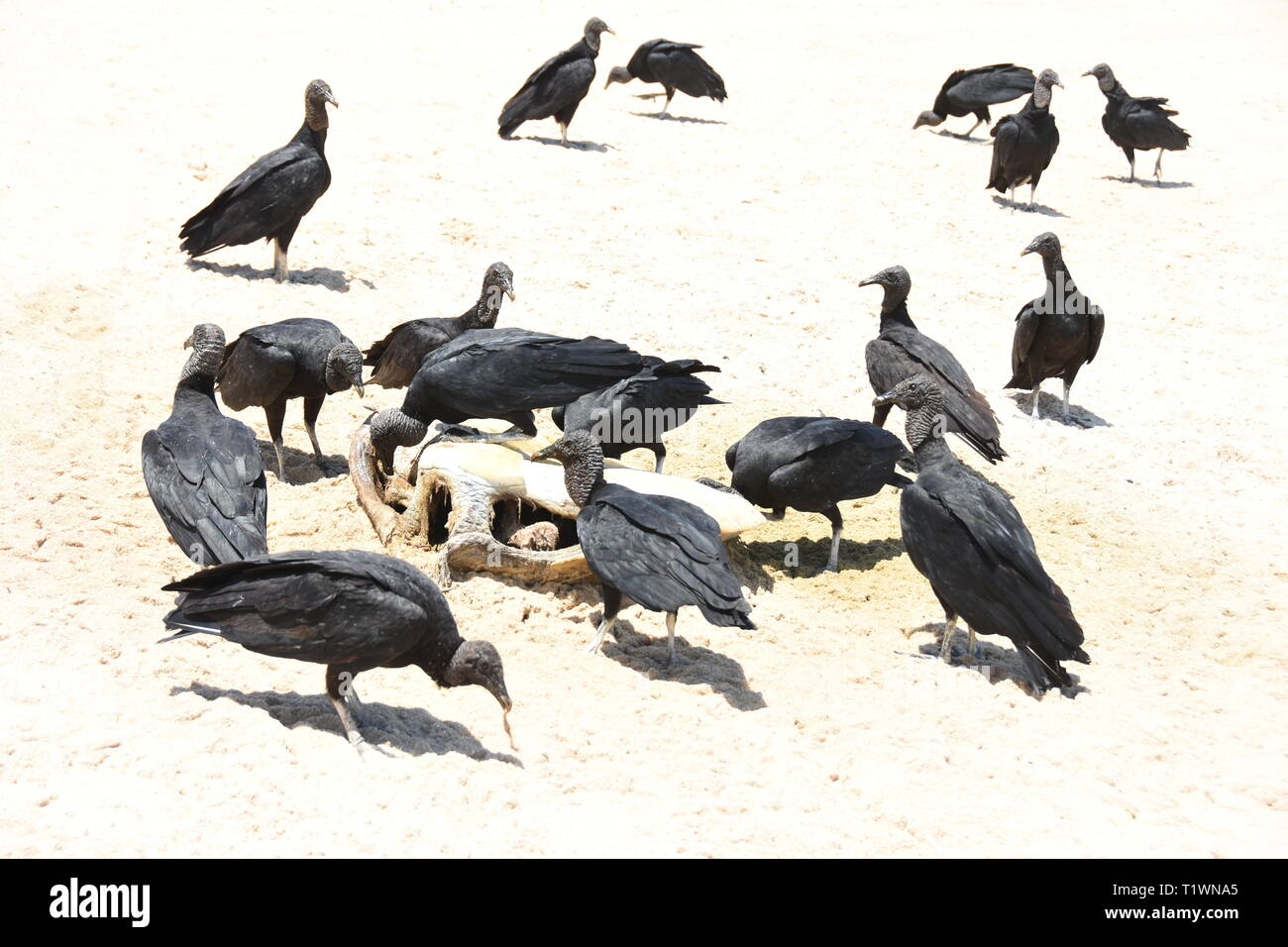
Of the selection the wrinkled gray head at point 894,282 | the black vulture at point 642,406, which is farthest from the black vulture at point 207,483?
the wrinkled gray head at point 894,282

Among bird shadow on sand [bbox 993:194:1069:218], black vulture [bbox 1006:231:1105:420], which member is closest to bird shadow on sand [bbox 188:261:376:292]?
black vulture [bbox 1006:231:1105:420]

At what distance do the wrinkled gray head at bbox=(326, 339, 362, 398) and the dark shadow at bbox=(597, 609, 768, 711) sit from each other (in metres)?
1.96

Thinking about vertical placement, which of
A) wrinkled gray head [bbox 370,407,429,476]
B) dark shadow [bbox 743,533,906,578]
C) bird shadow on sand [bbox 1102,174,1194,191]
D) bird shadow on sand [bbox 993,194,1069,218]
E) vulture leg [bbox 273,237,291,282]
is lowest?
dark shadow [bbox 743,533,906,578]

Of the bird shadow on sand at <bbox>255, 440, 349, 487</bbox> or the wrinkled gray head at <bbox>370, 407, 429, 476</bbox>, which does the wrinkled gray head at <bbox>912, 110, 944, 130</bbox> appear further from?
the wrinkled gray head at <bbox>370, 407, 429, 476</bbox>

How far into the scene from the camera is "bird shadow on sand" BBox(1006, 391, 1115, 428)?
8.58 metres

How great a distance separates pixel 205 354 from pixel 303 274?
11.2 ft

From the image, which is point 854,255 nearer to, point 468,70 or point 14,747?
point 468,70

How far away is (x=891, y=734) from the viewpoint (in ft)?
16.0

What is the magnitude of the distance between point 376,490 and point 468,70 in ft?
29.0

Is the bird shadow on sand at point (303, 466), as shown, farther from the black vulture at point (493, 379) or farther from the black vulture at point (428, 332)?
the black vulture at point (493, 379)

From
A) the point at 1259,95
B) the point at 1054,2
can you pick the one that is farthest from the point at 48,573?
the point at 1054,2

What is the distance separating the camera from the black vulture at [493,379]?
6.29m

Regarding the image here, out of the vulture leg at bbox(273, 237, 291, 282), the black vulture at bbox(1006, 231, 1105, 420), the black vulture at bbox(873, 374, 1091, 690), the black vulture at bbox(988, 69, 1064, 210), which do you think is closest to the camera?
the black vulture at bbox(873, 374, 1091, 690)

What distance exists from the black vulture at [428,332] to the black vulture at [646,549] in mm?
1652
